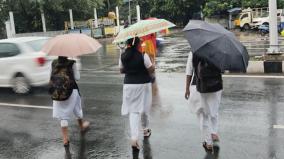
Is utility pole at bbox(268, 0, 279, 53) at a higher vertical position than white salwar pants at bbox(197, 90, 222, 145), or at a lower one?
higher

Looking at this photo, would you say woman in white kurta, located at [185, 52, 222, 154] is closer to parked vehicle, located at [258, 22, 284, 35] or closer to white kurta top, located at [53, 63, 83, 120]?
white kurta top, located at [53, 63, 83, 120]

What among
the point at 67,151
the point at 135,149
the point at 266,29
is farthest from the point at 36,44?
the point at 266,29

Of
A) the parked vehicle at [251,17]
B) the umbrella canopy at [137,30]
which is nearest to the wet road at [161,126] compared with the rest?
the umbrella canopy at [137,30]

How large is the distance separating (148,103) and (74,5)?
33324 millimetres

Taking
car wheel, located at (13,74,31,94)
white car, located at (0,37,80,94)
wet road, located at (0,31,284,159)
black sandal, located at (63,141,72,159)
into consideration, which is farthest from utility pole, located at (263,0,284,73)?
black sandal, located at (63,141,72,159)

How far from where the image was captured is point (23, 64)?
37.2 ft

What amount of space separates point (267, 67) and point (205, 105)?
21.8 ft

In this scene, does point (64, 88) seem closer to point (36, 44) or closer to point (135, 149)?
point (135, 149)

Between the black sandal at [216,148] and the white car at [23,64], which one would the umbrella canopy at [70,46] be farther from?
the white car at [23,64]

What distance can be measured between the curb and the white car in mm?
5687

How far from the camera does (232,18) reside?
4231cm

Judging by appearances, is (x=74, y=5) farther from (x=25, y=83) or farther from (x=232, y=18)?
(x=25, y=83)

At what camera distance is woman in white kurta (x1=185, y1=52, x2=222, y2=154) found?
5906 millimetres

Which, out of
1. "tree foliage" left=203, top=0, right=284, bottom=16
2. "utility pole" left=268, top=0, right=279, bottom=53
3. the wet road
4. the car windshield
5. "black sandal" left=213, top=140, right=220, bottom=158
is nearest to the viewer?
"black sandal" left=213, top=140, right=220, bottom=158
